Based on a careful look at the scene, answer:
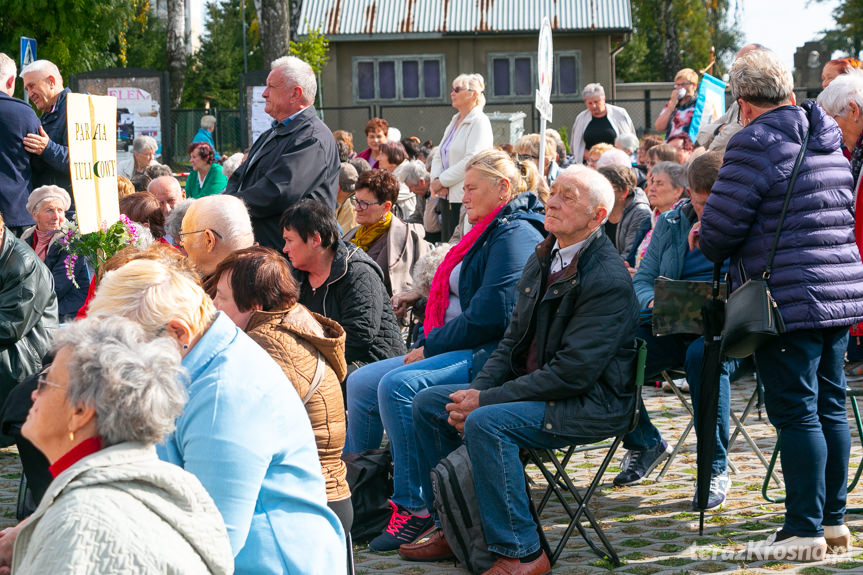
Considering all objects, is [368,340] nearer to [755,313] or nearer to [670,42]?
[755,313]

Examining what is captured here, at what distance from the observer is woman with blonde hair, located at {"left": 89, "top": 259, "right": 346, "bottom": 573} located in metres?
2.60

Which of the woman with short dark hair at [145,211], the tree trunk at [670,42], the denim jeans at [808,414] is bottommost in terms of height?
the denim jeans at [808,414]

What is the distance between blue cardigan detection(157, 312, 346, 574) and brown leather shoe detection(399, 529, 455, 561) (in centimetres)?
199

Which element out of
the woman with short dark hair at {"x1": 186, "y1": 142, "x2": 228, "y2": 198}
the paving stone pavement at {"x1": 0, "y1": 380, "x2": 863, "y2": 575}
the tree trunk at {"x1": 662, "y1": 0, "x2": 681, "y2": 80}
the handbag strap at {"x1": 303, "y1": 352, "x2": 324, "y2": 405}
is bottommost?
the paving stone pavement at {"x1": 0, "y1": 380, "x2": 863, "y2": 575}

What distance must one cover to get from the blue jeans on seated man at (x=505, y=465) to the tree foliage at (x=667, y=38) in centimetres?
3848

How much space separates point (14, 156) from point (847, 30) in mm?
42856

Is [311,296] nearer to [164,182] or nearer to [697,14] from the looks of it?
[164,182]

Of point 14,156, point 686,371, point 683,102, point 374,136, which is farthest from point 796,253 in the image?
point 374,136

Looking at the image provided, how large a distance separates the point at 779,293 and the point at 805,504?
0.84 m

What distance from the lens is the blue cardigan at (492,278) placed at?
5184mm

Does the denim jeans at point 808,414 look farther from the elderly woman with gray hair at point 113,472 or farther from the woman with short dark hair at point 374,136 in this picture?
the woman with short dark hair at point 374,136

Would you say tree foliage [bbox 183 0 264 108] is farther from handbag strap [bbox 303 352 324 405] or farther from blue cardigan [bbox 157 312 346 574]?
blue cardigan [bbox 157 312 346 574]

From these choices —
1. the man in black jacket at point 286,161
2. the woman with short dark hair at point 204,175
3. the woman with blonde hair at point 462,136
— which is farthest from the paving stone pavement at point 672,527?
the woman with short dark hair at point 204,175

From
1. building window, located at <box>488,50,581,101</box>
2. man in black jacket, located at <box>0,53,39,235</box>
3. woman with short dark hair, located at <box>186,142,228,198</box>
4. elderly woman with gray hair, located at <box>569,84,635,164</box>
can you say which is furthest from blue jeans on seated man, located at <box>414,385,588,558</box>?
building window, located at <box>488,50,581,101</box>
